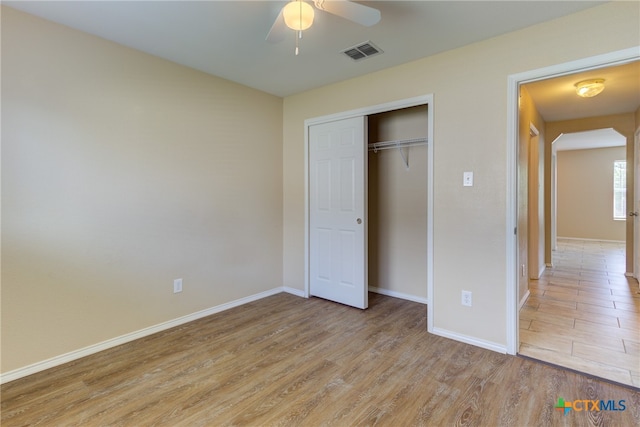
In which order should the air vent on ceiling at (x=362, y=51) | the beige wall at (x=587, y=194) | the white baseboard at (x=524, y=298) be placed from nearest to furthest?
the air vent on ceiling at (x=362, y=51), the white baseboard at (x=524, y=298), the beige wall at (x=587, y=194)

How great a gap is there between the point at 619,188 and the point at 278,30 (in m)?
9.56

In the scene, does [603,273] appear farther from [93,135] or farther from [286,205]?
[93,135]

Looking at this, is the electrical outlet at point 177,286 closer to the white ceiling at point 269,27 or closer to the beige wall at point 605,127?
the white ceiling at point 269,27

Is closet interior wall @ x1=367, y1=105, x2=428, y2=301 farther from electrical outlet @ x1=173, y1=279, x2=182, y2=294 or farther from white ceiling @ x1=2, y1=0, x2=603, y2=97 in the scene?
electrical outlet @ x1=173, y1=279, x2=182, y2=294

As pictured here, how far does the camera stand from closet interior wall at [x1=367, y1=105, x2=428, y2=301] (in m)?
3.58

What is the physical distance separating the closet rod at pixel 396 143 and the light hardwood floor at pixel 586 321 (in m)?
2.07

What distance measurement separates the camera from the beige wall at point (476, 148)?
224 cm

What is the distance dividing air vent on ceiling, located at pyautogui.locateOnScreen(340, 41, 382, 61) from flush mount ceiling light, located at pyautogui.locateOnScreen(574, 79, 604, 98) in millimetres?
2205

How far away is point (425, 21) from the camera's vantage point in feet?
7.25

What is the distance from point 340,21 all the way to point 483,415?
261 cm

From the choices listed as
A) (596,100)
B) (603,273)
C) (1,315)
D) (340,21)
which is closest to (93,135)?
(1,315)

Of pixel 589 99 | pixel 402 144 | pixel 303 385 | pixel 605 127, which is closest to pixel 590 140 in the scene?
pixel 605 127

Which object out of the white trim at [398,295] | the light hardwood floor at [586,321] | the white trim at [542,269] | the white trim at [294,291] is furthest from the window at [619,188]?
the white trim at [294,291]

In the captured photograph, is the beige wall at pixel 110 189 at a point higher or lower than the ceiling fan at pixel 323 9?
lower
